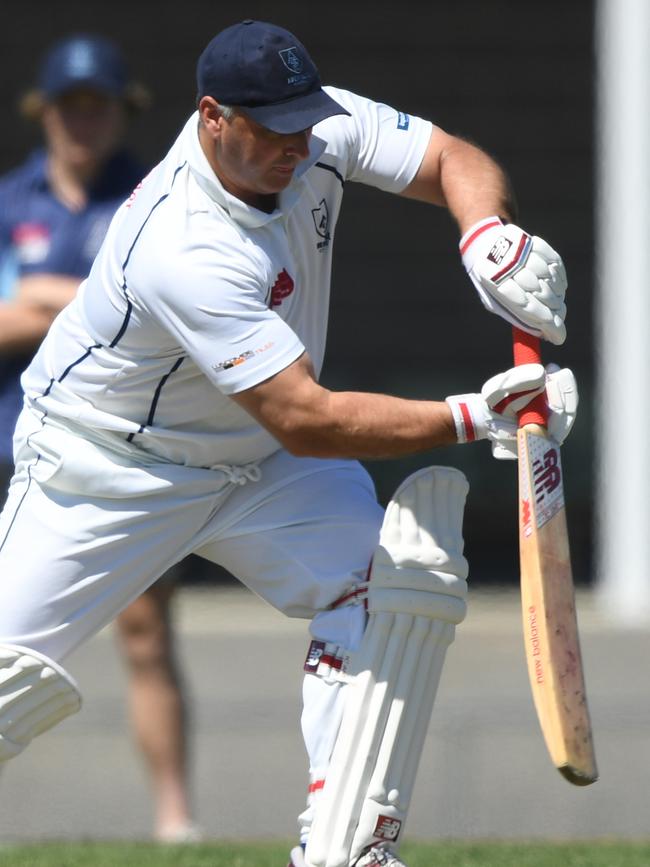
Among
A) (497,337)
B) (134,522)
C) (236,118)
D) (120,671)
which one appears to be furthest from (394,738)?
(497,337)

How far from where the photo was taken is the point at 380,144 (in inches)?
145

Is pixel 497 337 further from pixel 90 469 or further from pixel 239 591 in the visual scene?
pixel 90 469

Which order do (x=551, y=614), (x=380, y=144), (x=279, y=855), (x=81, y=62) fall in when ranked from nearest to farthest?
1. (x=551, y=614)
2. (x=380, y=144)
3. (x=279, y=855)
4. (x=81, y=62)

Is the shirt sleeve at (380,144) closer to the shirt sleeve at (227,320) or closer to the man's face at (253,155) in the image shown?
the man's face at (253,155)

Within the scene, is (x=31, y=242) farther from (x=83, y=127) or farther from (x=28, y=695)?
(x=28, y=695)

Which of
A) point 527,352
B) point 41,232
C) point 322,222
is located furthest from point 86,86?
point 527,352

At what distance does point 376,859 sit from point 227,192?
138cm

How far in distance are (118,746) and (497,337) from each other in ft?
14.6

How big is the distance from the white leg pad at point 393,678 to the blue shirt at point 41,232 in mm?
1781

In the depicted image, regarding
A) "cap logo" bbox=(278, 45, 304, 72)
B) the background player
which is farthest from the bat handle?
the background player

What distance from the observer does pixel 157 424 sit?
3.57 meters

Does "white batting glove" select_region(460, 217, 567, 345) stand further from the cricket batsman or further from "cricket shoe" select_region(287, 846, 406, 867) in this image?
"cricket shoe" select_region(287, 846, 406, 867)

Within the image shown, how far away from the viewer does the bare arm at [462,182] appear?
3.54 m

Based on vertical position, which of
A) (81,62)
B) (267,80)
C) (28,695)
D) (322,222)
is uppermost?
(267,80)
